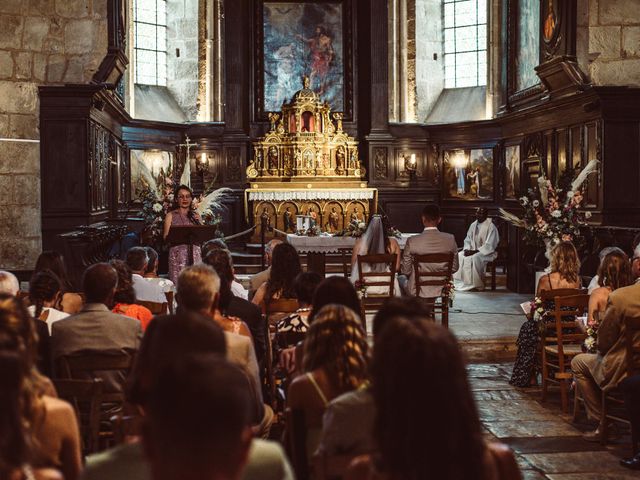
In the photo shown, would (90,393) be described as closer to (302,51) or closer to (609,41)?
(609,41)

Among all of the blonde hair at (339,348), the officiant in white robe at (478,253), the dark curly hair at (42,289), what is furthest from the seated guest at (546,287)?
the officiant in white robe at (478,253)

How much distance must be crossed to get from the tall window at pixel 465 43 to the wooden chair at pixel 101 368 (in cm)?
1614

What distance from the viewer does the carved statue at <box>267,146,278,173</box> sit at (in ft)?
63.0

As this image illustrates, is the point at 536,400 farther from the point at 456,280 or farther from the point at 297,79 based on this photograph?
the point at 297,79

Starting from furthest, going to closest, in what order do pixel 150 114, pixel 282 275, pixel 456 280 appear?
pixel 150 114 < pixel 456 280 < pixel 282 275

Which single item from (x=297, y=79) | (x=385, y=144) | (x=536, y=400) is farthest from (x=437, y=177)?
(x=536, y=400)

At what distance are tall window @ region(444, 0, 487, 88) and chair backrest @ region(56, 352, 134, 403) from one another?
1622cm

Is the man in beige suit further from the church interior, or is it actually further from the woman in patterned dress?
the woman in patterned dress

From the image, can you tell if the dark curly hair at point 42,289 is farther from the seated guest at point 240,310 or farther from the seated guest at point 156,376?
the seated guest at point 156,376

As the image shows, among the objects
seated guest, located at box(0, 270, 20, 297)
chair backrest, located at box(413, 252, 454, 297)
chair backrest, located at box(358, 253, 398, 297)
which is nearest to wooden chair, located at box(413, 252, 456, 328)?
chair backrest, located at box(413, 252, 454, 297)

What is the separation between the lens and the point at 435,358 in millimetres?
2252

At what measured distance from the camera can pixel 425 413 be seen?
2.21 meters

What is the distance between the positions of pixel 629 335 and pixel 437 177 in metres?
14.1

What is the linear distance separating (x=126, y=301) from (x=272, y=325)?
116cm
